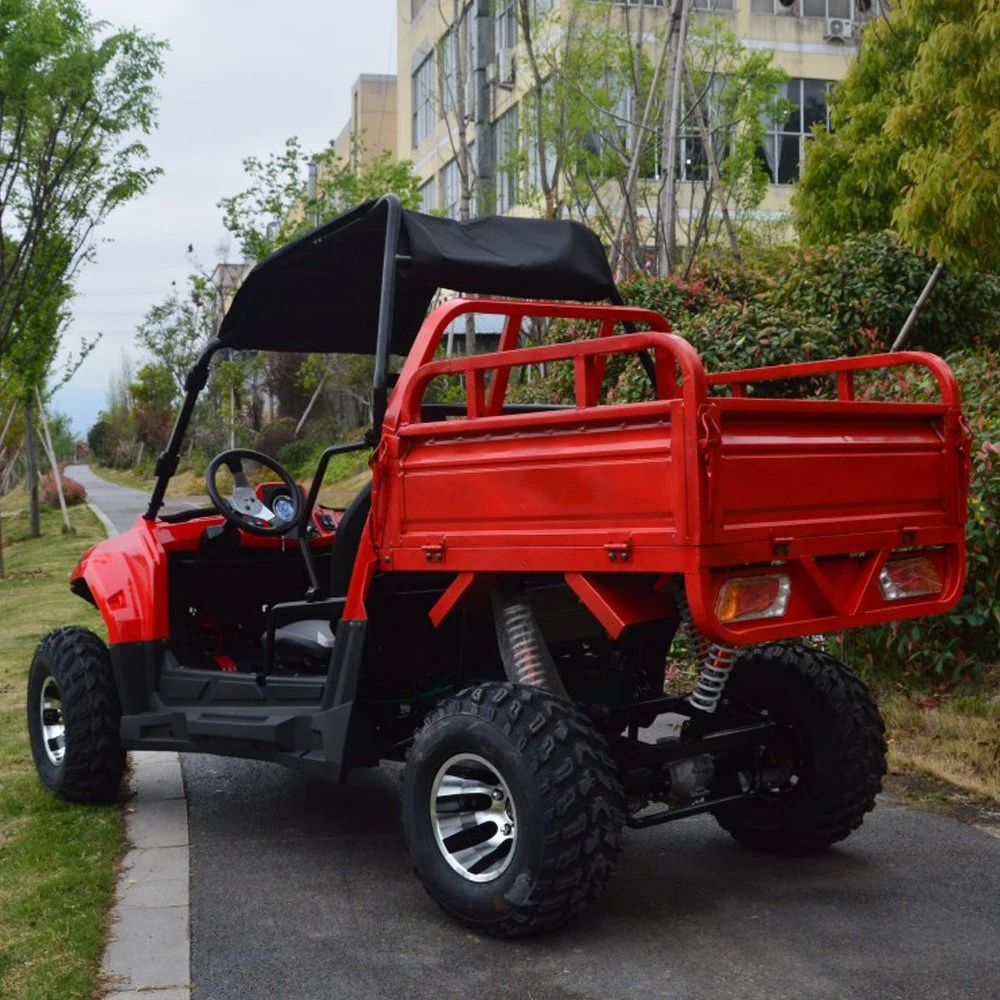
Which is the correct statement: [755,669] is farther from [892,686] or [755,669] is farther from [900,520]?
[892,686]

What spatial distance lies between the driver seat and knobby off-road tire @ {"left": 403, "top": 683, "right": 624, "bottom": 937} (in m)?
0.87

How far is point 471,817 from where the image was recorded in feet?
16.0

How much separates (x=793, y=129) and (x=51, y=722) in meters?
32.6

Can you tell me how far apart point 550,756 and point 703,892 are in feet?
3.54

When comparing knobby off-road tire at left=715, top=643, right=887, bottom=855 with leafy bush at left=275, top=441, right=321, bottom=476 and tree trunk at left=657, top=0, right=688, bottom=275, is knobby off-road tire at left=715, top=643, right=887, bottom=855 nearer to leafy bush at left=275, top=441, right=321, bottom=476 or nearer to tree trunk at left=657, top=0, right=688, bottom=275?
tree trunk at left=657, top=0, right=688, bottom=275

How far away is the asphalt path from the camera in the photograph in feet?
14.4

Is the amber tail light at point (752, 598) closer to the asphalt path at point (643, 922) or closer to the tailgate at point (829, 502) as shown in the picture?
the tailgate at point (829, 502)

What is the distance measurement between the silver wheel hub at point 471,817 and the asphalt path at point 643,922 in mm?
239

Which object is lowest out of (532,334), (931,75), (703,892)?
(703,892)

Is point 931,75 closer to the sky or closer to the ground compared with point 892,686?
closer to the sky

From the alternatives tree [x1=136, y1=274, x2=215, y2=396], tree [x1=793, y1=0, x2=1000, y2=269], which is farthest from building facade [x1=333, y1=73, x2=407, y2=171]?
tree [x1=793, y1=0, x2=1000, y2=269]

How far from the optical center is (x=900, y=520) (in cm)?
491

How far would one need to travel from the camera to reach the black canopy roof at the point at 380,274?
564cm

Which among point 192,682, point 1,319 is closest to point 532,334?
point 1,319
